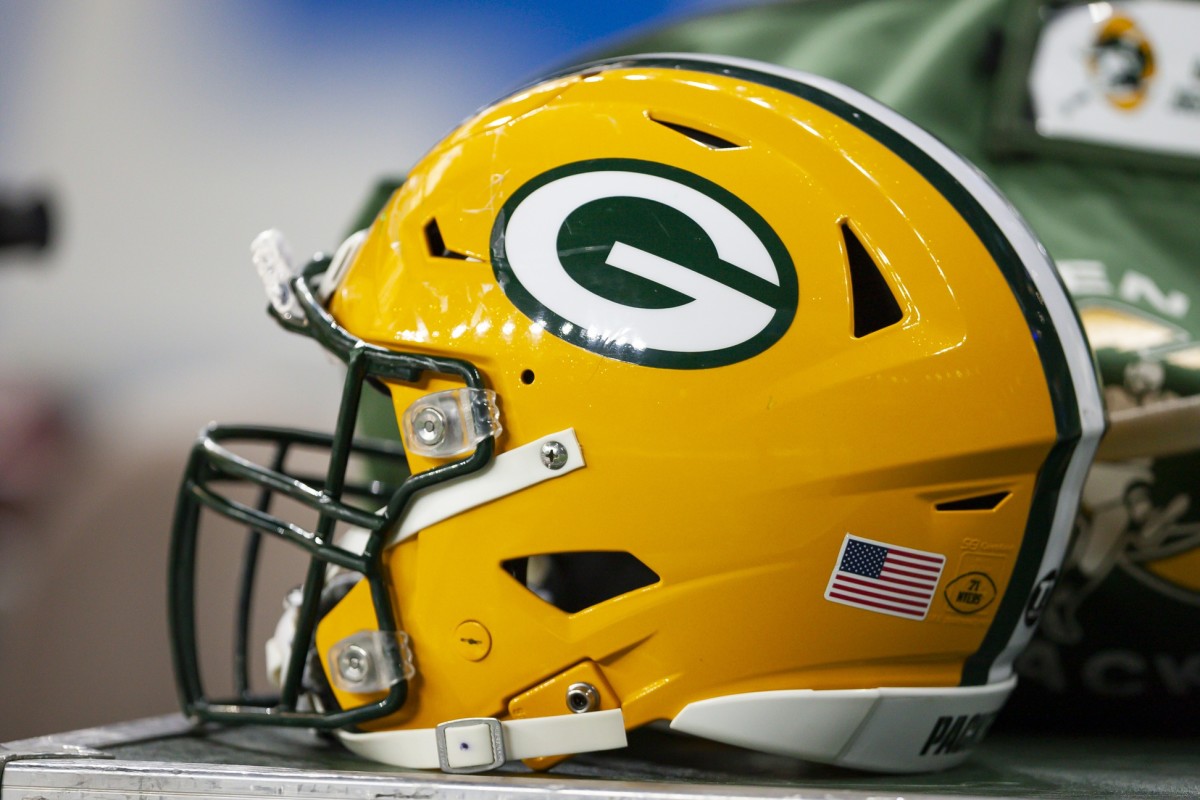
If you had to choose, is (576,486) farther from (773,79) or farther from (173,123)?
(173,123)

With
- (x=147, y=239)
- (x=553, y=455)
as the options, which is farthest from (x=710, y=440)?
(x=147, y=239)

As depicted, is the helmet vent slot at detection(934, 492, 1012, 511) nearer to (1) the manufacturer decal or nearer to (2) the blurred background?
(1) the manufacturer decal

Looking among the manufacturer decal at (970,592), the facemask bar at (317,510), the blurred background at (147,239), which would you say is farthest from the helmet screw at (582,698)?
the blurred background at (147,239)

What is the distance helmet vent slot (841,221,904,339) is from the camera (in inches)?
24.6

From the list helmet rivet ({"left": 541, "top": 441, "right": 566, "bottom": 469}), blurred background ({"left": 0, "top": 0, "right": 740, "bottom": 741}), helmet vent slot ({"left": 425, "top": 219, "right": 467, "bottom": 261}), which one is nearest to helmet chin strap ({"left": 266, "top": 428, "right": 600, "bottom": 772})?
helmet rivet ({"left": 541, "top": 441, "right": 566, "bottom": 469})

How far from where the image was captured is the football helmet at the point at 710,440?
1.97 feet

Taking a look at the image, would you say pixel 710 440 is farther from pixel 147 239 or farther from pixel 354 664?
pixel 147 239

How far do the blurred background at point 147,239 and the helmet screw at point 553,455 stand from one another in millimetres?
947

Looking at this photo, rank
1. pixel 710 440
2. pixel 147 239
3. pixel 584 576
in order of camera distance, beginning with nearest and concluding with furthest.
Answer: pixel 710 440, pixel 584 576, pixel 147 239

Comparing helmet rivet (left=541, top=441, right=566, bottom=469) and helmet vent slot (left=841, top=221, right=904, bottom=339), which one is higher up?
helmet vent slot (left=841, top=221, right=904, bottom=339)

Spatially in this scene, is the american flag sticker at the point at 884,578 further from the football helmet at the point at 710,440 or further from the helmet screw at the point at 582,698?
the helmet screw at the point at 582,698

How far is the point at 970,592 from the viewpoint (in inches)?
24.6

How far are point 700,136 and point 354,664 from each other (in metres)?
0.41

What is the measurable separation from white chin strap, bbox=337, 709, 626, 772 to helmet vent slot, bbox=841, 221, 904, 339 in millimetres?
284
